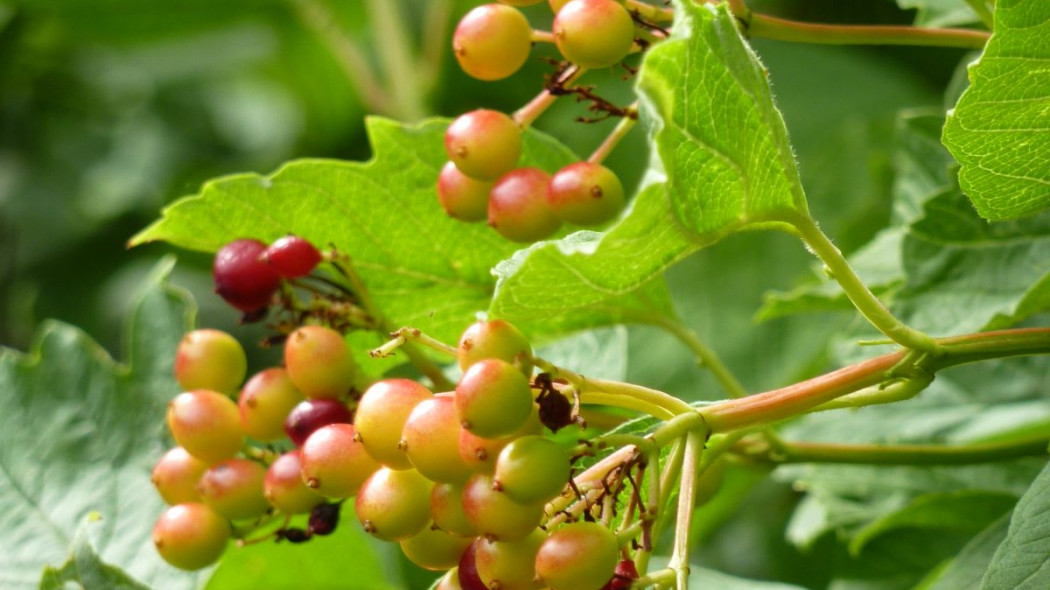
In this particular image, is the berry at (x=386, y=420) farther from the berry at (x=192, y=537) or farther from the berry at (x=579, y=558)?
the berry at (x=192, y=537)

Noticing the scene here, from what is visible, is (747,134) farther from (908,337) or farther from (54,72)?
(54,72)

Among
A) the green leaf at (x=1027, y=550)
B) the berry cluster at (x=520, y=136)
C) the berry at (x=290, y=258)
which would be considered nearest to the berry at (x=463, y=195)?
the berry cluster at (x=520, y=136)

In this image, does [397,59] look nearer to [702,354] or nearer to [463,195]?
[702,354]

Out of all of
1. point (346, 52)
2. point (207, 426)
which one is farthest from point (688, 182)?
point (346, 52)

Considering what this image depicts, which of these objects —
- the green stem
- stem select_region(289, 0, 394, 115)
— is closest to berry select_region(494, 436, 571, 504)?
the green stem

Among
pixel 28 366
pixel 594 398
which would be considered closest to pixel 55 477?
pixel 28 366

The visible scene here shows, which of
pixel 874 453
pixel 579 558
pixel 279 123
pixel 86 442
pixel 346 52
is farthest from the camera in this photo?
pixel 279 123
